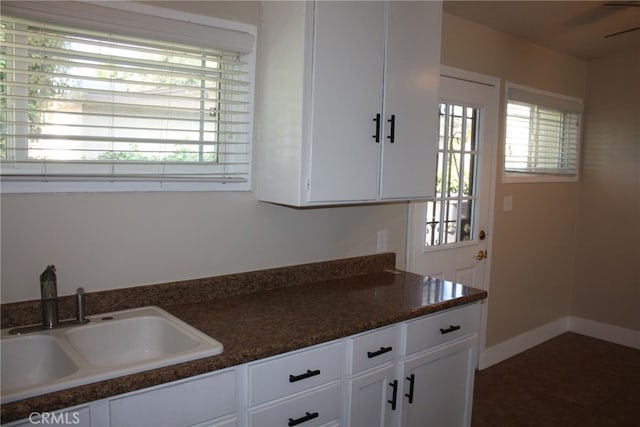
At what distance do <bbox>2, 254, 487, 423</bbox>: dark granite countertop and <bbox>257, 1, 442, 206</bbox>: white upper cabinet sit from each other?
0.42 meters

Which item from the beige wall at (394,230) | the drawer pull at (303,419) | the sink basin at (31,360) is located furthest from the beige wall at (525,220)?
the sink basin at (31,360)

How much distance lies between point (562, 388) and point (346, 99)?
2627 millimetres

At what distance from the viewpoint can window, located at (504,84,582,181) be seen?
3.82 metres

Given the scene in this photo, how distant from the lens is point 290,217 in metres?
2.44

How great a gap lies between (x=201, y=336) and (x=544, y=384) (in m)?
2.79

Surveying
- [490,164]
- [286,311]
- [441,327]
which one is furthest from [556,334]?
[286,311]

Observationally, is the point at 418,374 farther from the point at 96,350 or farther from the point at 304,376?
the point at 96,350

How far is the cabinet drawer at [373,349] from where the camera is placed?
1938 millimetres

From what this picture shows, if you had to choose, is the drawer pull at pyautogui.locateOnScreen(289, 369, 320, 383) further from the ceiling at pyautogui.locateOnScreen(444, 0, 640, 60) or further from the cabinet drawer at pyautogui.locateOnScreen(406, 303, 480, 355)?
the ceiling at pyautogui.locateOnScreen(444, 0, 640, 60)

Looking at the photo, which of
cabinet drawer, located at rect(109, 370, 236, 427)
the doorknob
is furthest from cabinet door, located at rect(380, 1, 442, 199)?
the doorknob

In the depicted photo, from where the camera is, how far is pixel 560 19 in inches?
132

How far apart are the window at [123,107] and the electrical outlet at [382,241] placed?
91cm

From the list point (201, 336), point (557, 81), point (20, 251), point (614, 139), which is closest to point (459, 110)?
point (557, 81)

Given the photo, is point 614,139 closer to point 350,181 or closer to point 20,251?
point 350,181
